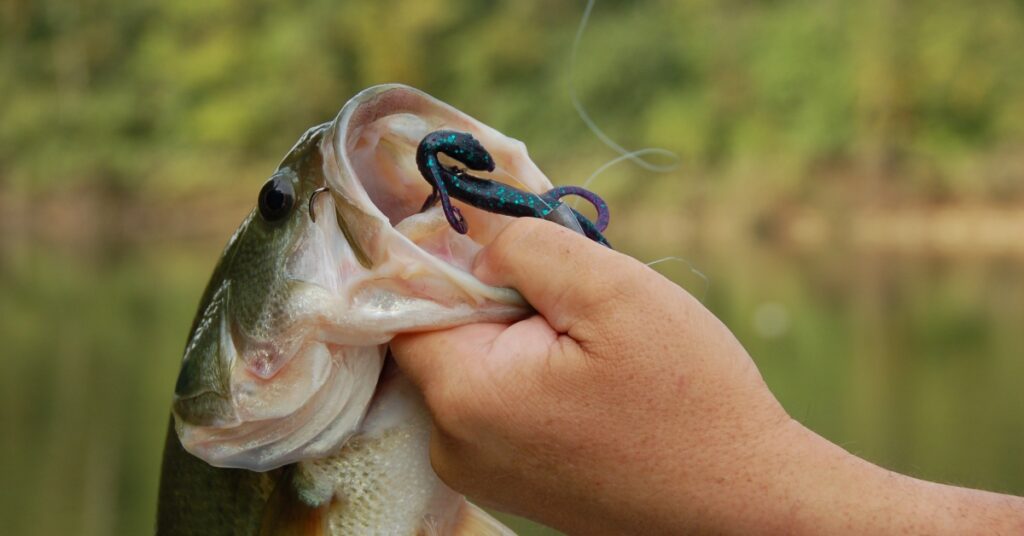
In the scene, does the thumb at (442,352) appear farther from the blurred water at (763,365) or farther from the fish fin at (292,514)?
the blurred water at (763,365)

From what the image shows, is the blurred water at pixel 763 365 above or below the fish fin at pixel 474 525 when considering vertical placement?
below

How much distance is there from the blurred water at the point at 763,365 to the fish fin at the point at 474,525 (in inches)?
145

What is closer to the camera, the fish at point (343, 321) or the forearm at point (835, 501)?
the forearm at point (835, 501)

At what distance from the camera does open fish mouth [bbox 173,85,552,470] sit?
1326 millimetres

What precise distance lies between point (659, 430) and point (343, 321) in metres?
0.38

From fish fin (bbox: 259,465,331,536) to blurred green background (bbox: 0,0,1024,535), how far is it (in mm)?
6759

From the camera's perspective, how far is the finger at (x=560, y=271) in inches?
47.6

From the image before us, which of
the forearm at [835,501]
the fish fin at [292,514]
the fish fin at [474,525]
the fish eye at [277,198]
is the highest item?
the fish eye at [277,198]

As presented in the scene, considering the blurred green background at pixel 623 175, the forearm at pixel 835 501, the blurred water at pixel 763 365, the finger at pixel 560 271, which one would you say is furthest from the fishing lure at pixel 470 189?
the blurred green background at pixel 623 175

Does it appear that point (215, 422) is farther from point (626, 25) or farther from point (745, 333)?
point (626, 25)

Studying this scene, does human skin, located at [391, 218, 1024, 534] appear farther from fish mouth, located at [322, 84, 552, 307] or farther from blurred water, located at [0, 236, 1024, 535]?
blurred water, located at [0, 236, 1024, 535]

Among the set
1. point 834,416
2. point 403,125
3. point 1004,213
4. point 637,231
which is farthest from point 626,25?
point 403,125

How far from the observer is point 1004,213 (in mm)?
22844

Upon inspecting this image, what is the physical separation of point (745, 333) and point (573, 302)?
12.4 meters
